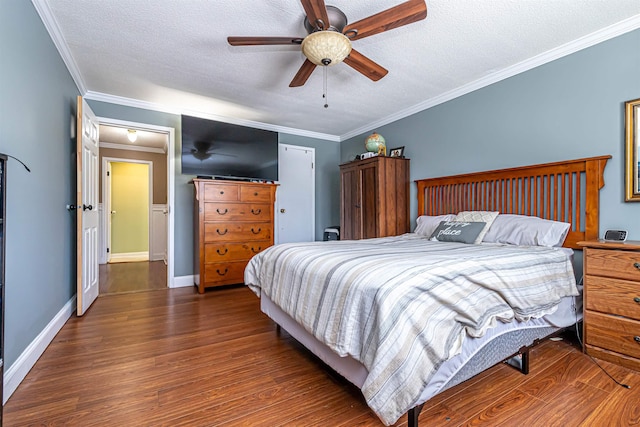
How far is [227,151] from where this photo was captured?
387 centimetres

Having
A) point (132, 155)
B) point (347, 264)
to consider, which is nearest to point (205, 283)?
point (347, 264)

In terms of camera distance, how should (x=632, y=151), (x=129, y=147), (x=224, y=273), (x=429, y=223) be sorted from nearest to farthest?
1. (x=632, y=151)
2. (x=429, y=223)
3. (x=224, y=273)
4. (x=129, y=147)

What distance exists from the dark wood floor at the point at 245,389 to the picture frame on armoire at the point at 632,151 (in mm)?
1167

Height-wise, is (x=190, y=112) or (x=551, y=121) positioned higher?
(x=190, y=112)

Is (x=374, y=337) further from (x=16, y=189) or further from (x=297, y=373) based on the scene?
(x=16, y=189)

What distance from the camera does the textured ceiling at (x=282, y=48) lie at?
1.96 metres

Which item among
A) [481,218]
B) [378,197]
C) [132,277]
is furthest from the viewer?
→ [132,277]

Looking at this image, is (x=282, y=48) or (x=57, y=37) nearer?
Answer: (x=57, y=37)

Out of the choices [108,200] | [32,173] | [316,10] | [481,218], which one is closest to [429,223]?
[481,218]

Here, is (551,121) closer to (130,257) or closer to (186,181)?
(186,181)

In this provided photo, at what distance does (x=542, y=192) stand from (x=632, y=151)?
0.60m

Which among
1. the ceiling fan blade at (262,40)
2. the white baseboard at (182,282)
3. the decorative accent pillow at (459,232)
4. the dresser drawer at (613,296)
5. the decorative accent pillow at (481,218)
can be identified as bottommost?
the white baseboard at (182,282)

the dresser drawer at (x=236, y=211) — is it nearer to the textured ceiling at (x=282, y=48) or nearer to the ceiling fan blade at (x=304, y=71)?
the textured ceiling at (x=282, y=48)

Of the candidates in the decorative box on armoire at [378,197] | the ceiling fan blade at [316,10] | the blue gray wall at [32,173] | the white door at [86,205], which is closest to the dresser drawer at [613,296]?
the decorative box on armoire at [378,197]
